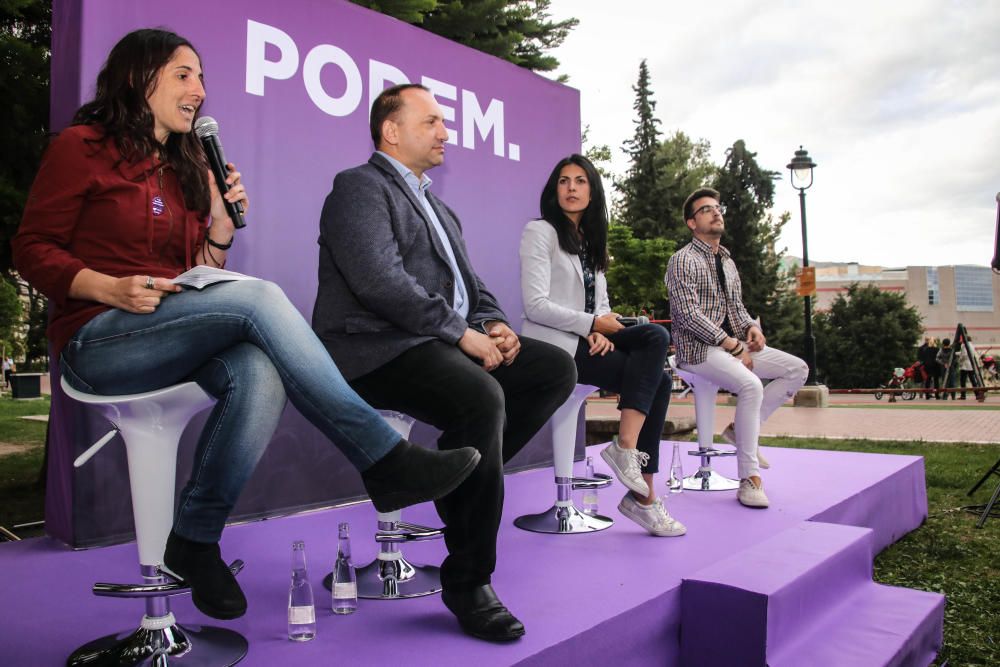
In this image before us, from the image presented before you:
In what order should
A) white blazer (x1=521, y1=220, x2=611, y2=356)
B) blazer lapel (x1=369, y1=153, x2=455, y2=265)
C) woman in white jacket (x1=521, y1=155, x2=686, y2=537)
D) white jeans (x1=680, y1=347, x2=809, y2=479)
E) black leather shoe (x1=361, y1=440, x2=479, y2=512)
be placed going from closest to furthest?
black leather shoe (x1=361, y1=440, x2=479, y2=512), blazer lapel (x1=369, y1=153, x2=455, y2=265), woman in white jacket (x1=521, y1=155, x2=686, y2=537), white blazer (x1=521, y1=220, x2=611, y2=356), white jeans (x1=680, y1=347, x2=809, y2=479)

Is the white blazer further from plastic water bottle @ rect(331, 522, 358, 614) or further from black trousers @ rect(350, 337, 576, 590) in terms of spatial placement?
plastic water bottle @ rect(331, 522, 358, 614)

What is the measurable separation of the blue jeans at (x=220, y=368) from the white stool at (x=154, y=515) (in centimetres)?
4

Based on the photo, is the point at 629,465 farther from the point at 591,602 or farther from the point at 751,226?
the point at 751,226

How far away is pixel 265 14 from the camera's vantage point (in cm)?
318

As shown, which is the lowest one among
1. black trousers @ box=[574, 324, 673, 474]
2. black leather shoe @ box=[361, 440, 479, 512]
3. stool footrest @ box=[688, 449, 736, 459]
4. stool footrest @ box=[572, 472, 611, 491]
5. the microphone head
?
stool footrest @ box=[572, 472, 611, 491]

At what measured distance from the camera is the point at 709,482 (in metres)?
3.85

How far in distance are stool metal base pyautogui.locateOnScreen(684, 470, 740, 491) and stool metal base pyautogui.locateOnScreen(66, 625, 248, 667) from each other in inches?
106

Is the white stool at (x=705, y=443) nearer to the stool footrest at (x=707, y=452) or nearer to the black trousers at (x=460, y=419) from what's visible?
A: the stool footrest at (x=707, y=452)

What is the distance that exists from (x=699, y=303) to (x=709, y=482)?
925 millimetres

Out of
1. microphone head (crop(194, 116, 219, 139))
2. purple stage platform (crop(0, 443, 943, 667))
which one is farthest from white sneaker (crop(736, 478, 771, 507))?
microphone head (crop(194, 116, 219, 139))

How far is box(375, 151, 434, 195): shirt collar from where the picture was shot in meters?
2.27

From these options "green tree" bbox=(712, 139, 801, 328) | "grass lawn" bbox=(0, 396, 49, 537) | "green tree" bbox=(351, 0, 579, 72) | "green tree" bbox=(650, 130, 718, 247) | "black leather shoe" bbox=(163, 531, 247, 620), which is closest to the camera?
"black leather shoe" bbox=(163, 531, 247, 620)

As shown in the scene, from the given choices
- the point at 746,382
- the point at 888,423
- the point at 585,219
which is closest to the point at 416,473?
the point at 585,219

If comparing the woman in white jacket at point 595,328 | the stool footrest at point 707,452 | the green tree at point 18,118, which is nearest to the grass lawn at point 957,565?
the stool footrest at point 707,452
